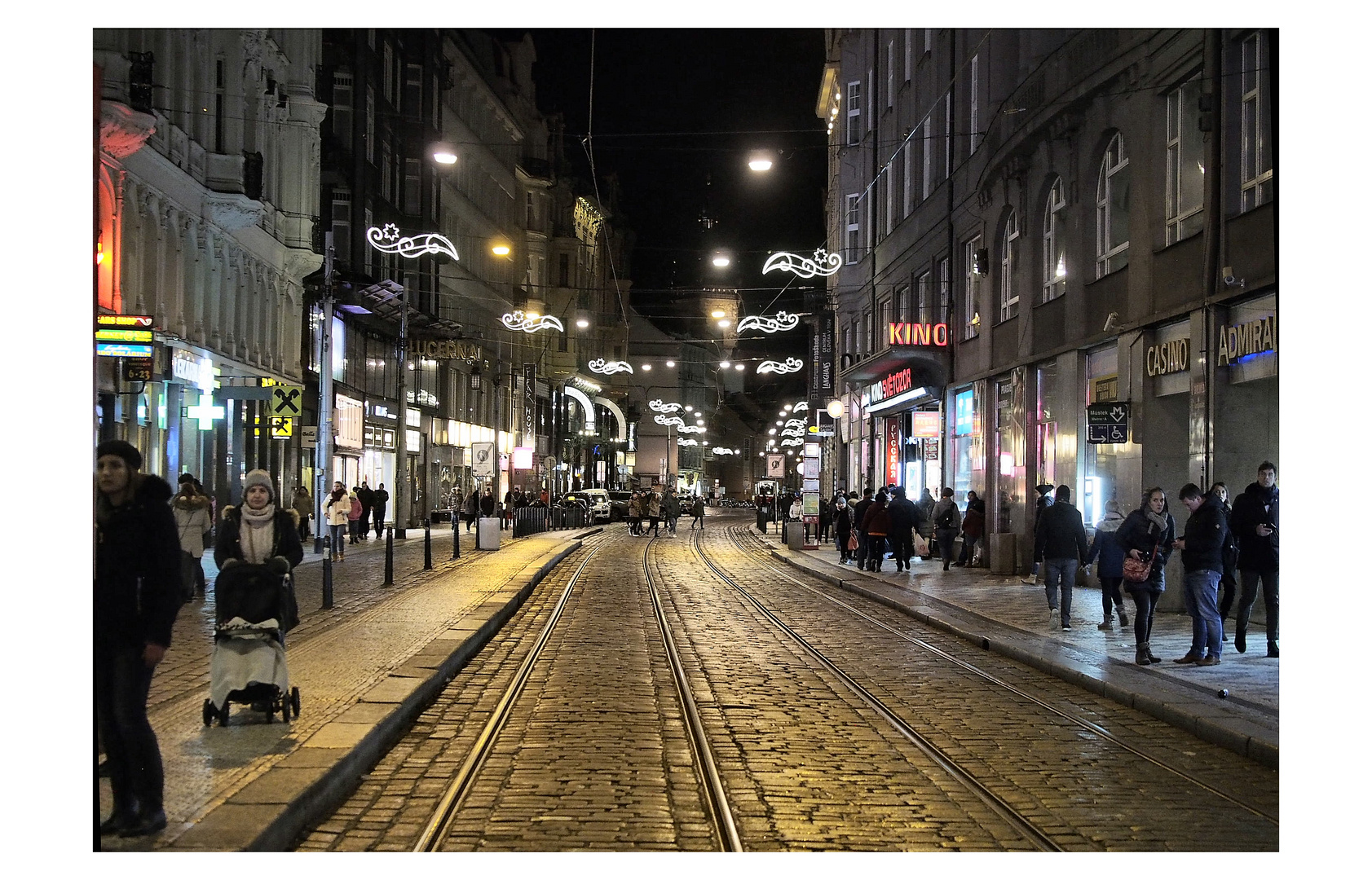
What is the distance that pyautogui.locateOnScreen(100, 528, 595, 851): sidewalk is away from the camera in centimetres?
677

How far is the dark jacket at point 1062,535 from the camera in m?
18.0

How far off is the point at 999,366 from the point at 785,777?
71.8ft

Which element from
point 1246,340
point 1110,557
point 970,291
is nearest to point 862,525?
point 970,291

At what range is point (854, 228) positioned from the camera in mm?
50938

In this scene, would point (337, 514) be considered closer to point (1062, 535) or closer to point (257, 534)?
point (1062, 535)

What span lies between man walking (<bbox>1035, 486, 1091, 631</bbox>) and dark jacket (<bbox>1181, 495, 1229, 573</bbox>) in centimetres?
403

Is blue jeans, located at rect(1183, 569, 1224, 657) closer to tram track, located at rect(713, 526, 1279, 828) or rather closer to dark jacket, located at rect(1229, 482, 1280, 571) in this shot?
dark jacket, located at rect(1229, 482, 1280, 571)

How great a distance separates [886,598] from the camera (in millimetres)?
21953

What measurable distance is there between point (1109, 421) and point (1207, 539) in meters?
7.41

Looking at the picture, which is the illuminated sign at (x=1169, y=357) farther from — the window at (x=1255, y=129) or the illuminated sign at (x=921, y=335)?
the illuminated sign at (x=921, y=335)

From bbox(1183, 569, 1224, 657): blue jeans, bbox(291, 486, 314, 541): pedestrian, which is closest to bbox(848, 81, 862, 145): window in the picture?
bbox(291, 486, 314, 541): pedestrian

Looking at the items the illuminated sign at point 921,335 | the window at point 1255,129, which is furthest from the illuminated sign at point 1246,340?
the illuminated sign at point 921,335

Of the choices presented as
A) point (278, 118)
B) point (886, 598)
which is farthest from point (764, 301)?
point (886, 598)

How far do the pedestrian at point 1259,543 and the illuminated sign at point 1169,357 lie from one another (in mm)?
4865
